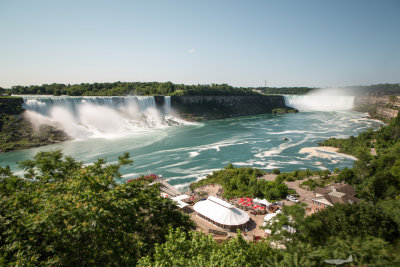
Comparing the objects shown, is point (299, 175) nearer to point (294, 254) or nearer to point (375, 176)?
point (375, 176)

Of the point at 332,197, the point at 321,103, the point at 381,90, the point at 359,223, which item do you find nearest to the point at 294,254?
the point at 359,223

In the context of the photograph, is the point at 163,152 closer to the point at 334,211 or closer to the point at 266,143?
the point at 266,143

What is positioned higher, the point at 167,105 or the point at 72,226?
the point at 72,226

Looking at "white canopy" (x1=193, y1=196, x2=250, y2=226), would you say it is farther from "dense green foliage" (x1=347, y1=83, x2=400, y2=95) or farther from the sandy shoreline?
"dense green foliage" (x1=347, y1=83, x2=400, y2=95)

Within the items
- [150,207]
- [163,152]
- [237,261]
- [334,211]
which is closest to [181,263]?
[237,261]

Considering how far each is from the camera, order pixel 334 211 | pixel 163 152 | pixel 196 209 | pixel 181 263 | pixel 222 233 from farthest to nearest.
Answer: pixel 163 152
pixel 196 209
pixel 222 233
pixel 334 211
pixel 181 263

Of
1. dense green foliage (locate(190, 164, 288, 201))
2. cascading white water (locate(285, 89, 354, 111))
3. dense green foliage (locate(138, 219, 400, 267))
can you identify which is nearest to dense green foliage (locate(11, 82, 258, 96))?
cascading white water (locate(285, 89, 354, 111))
